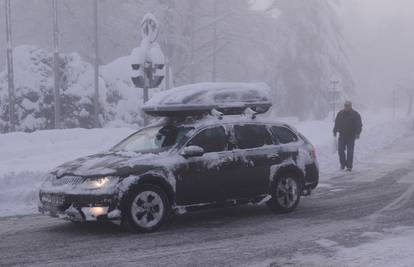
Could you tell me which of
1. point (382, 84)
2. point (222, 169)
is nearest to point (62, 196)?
point (222, 169)

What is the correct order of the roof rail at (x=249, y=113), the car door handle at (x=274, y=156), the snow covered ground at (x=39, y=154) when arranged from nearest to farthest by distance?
1. the car door handle at (x=274, y=156)
2. the roof rail at (x=249, y=113)
3. the snow covered ground at (x=39, y=154)

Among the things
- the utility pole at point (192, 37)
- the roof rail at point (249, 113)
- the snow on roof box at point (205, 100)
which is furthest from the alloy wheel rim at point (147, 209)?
the utility pole at point (192, 37)

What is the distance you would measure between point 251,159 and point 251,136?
1.45 feet

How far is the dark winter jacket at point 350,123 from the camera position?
660 inches

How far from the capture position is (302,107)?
55406 millimetres

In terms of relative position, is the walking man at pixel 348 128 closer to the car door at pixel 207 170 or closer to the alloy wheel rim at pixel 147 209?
the car door at pixel 207 170

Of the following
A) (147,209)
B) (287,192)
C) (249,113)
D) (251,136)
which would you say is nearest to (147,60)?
(249,113)

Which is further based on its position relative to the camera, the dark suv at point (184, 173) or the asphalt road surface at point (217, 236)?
the dark suv at point (184, 173)

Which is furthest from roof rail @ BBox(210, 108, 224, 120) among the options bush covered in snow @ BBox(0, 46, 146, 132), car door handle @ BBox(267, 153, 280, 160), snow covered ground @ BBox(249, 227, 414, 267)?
bush covered in snow @ BBox(0, 46, 146, 132)

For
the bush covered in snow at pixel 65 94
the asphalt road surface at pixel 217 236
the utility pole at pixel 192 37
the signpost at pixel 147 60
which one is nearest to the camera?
the asphalt road surface at pixel 217 236

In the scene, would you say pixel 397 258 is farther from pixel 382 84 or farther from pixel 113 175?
pixel 382 84

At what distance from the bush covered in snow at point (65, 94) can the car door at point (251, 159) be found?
72.0 feet

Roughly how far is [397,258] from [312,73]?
162 feet

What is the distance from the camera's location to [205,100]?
9.59m
